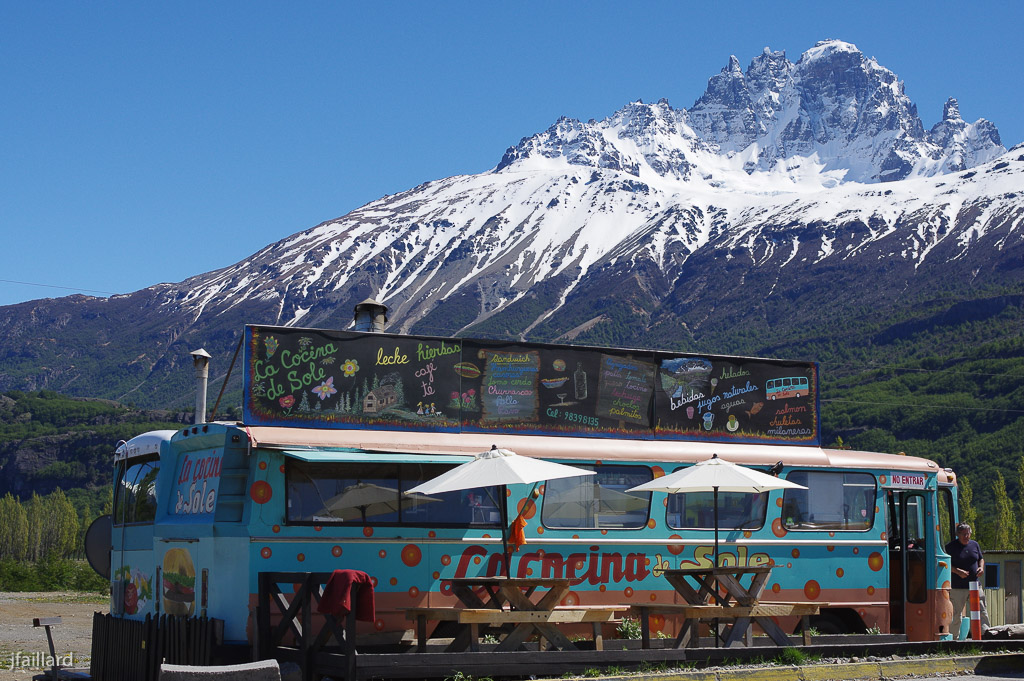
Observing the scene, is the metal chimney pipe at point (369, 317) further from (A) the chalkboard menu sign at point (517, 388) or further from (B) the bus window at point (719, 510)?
(B) the bus window at point (719, 510)

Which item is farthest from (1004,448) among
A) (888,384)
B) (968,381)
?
(888,384)

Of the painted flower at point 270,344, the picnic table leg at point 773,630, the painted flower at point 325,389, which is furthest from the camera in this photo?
the painted flower at point 325,389

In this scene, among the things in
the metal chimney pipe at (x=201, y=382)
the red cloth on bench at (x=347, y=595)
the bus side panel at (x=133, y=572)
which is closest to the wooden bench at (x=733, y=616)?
the red cloth on bench at (x=347, y=595)

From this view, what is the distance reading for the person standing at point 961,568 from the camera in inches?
645

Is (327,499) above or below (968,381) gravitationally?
below

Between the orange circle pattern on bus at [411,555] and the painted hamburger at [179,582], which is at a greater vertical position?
the orange circle pattern on bus at [411,555]

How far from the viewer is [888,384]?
146500mm

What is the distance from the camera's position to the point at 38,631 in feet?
91.7

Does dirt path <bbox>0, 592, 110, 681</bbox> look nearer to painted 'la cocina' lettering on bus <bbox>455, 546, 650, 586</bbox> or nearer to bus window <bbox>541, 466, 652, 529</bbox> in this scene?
painted 'la cocina' lettering on bus <bbox>455, 546, 650, 586</bbox>

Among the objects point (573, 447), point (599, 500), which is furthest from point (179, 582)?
point (599, 500)

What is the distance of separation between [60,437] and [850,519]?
15311 cm

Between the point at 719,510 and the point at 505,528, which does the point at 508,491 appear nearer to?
the point at 505,528

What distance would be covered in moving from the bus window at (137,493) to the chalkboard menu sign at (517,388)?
1926mm

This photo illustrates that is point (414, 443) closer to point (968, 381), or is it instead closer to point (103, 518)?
point (103, 518)
